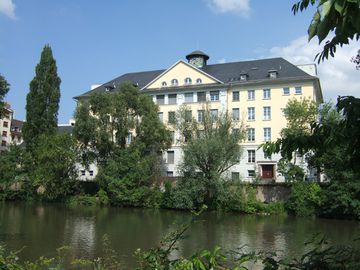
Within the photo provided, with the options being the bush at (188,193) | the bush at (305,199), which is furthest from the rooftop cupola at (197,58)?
the bush at (305,199)

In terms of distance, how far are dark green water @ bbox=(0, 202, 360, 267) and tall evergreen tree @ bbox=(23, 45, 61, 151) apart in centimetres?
1838

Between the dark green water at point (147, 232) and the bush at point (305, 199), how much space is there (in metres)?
2.00

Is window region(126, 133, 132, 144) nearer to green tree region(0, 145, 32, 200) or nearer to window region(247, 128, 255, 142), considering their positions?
green tree region(0, 145, 32, 200)

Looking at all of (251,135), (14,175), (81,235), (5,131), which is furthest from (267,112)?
(5,131)

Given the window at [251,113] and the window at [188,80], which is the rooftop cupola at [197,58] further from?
the window at [251,113]

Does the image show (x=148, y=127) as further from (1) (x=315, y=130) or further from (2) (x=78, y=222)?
(1) (x=315, y=130)

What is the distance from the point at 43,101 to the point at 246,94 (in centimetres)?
2567

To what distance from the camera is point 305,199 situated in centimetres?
3794

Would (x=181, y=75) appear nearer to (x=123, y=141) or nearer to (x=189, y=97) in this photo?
(x=189, y=97)

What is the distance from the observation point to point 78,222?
29828 millimetres

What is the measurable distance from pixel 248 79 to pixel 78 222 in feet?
106

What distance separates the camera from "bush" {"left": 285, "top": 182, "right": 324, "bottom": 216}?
37062 mm

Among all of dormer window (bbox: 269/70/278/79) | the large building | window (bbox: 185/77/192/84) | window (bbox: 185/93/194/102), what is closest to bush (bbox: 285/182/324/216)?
the large building

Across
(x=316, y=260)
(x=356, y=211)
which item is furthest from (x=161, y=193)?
(x=316, y=260)
